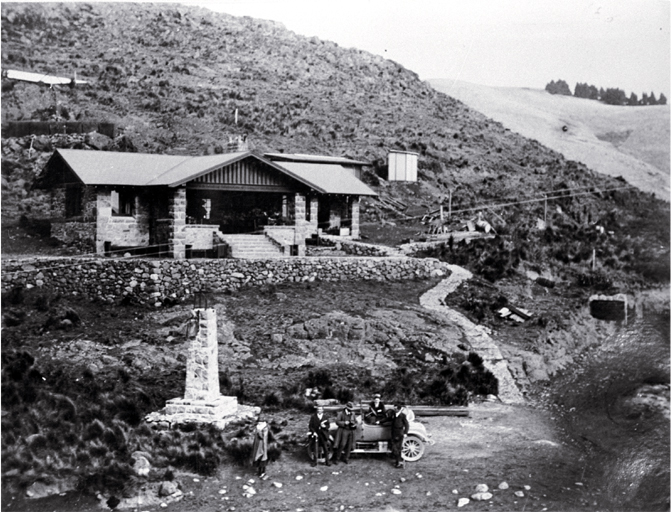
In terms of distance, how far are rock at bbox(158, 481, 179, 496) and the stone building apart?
28.9 ft

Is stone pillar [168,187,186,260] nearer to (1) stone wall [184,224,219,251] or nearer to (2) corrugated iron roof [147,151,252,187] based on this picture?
(1) stone wall [184,224,219,251]

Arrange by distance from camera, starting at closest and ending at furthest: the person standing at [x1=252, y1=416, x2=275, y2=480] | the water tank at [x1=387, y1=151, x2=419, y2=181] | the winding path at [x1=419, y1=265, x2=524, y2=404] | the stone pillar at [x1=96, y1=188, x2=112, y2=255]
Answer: the person standing at [x1=252, y1=416, x2=275, y2=480], the winding path at [x1=419, y1=265, x2=524, y2=404], the stone pillar at [x1=96, y1=188, x2=112, y2=255], the water tank at [x1=387, y1=151, x2=419, y2=181]

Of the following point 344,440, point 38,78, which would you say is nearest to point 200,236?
point 344,440

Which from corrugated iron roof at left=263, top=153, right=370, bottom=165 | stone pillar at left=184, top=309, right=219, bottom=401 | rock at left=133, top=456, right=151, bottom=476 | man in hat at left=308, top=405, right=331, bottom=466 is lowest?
rock at left=133, top=456, right=151, bottom=476

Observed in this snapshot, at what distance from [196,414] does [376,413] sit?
10.6 ft

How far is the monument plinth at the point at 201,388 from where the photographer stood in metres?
12.4

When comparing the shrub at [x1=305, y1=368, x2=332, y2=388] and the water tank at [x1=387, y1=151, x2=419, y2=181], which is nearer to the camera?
the shrub at [x1=305, y1=368, x2=332, y2=388]

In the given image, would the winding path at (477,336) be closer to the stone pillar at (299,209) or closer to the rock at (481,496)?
the rock at (481,496)

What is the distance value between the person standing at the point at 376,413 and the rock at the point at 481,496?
195cm

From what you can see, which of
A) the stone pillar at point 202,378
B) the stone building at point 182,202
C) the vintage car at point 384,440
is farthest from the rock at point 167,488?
the stone building at point 182,202

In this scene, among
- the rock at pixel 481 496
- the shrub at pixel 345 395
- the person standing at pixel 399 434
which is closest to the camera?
the rock at pixel 481 496

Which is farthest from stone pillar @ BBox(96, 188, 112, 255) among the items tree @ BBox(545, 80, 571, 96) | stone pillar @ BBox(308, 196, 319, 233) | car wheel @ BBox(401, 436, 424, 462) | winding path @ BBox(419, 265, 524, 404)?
tree @ BBox(545, 80, 571, 96)

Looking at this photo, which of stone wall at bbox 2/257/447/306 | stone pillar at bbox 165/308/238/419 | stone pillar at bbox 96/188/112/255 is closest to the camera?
stone pillar at bbox 165/308/238/419

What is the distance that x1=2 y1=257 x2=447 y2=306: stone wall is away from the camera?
1573cm
